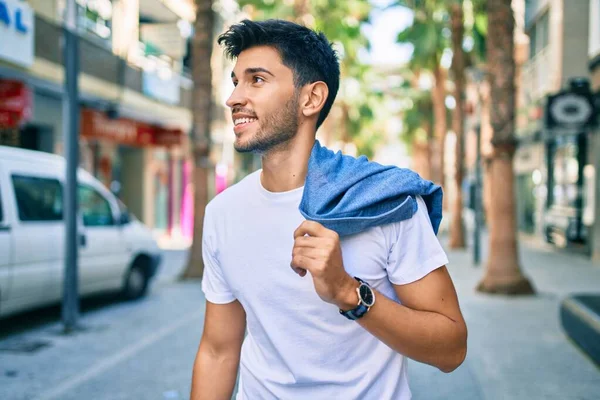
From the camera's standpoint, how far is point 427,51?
2256 cm

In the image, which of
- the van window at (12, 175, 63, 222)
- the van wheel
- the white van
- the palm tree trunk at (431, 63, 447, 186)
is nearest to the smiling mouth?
the white van

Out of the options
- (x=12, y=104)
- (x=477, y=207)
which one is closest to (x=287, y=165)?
(x=12, y=104)

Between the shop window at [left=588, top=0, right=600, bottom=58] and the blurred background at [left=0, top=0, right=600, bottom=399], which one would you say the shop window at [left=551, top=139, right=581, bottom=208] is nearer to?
the blurred background at [left=0, top=0, right=600, bottom=399]

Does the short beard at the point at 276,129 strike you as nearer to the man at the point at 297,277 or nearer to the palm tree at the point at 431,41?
the man at the point at 297,277

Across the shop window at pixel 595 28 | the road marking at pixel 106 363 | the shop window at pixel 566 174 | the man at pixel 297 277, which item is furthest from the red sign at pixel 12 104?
the shop window at pixel 566 174

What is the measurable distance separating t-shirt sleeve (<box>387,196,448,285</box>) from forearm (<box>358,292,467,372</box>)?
3.4 inches

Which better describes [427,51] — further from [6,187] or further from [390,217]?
[390,217]

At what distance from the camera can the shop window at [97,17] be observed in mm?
17869

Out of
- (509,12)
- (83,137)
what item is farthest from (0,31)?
(509,12)

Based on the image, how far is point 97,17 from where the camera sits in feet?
61.4

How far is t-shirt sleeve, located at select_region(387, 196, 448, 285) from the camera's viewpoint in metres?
1.78

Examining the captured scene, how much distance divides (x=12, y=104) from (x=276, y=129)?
41.7ft

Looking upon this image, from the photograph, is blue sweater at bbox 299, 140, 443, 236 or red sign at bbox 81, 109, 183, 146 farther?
red sign at bbox 81, 109, 183, 146

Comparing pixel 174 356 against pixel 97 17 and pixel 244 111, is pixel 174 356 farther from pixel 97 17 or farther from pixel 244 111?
pixel 97 17
